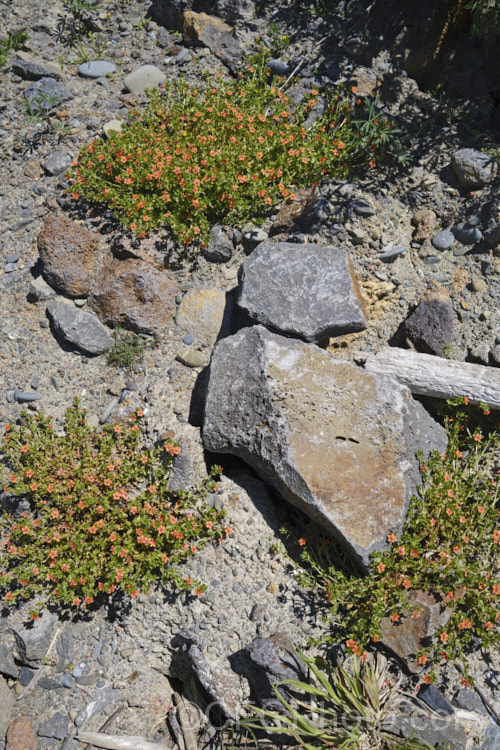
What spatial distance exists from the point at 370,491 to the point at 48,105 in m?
5.83

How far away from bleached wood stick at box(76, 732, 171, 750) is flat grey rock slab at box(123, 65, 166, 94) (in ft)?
22.6

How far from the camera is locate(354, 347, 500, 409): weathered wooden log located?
16.2 ft

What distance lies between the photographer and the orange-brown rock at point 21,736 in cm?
423

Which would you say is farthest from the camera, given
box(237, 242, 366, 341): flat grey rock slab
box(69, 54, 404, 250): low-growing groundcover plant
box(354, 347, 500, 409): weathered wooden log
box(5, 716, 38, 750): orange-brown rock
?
box(69, 54, 404, 250): low-growing groundcover plant

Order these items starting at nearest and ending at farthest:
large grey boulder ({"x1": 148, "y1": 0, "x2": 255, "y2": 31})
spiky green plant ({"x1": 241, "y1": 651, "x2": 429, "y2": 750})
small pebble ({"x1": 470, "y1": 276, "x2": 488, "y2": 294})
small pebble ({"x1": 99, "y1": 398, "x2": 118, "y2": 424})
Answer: spiky green plant ({"x1": 241, "y1": 651, "x2": 429, "y2": 750})
small pebble ({"x1": 99, "y1": 398, "x2": 118, "y2": 424})
small pebble ({"x1": 470, "y1": 276, "x2": 488, "y2": 294})
large grey boulder ({"x1": 148, "y1": 0, "x2": 255, "y2": 31})

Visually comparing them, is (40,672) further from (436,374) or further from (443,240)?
(443,240)

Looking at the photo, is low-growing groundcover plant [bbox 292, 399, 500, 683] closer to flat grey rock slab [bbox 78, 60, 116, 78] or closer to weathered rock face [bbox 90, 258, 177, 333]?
weathered rock face [bbox 90, 258, 177, 333]

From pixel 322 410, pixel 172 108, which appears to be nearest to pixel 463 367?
pixel 322 410

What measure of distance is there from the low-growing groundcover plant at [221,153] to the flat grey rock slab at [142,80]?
0.37 m

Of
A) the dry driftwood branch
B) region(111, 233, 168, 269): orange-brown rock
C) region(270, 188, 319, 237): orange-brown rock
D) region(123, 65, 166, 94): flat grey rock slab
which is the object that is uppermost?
region(123, 65, 166, 94): flat grey rock slab

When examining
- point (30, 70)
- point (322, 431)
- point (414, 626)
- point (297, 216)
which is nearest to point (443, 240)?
point (297, 216)

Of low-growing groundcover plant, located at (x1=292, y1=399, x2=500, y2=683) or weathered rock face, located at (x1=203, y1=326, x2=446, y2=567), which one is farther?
weathered rock face, located at (x1=203, y1=326, x2=446, y2=567)

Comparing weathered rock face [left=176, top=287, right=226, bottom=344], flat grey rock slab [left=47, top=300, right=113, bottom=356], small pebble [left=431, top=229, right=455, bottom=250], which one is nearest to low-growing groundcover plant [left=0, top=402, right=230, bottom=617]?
flat grey rock slab [left=47, top=300, right=113, bottom=356]

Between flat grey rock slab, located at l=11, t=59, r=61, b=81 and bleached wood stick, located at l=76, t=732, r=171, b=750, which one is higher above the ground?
flat grey rock slab, located at l=11, t=59, r=61, b=81
